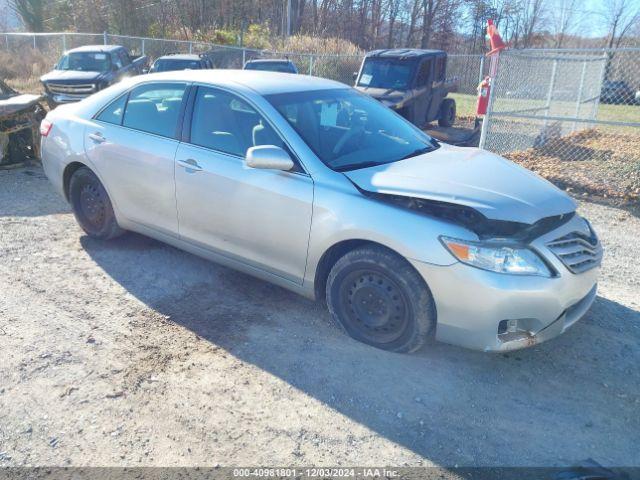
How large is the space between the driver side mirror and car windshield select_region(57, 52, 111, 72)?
43.2 feet

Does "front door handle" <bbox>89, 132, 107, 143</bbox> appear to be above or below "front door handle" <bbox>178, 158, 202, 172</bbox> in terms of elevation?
above

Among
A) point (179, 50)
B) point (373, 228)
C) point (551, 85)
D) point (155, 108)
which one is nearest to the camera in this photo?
point (373, 228)

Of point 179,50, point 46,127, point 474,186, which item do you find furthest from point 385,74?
point 179,50

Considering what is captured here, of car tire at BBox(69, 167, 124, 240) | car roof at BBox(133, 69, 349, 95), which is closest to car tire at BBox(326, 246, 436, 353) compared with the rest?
car roof at BBox(133, 69, 349, 95)

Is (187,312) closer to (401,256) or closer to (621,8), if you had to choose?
(401,256)

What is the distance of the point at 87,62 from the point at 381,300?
47.3 feet

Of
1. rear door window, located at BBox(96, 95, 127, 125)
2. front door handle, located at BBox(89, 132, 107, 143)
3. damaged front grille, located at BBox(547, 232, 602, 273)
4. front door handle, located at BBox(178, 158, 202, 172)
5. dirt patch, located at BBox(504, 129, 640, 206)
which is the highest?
rear door window, located at BBox(96, 95, 127, 125)

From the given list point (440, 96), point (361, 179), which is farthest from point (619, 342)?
point (440, 96)

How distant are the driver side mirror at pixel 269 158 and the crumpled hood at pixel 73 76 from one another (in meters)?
12.5

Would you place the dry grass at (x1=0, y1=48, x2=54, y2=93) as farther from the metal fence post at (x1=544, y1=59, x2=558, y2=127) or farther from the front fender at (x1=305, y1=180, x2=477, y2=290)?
the front fender at (x1=305, y1=180, x2=477, y2=290)

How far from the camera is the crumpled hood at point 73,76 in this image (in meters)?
14.0

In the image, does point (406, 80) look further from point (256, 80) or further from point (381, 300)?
point (381, 300)

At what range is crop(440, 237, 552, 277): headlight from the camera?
303cm

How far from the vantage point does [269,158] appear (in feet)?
11.5
